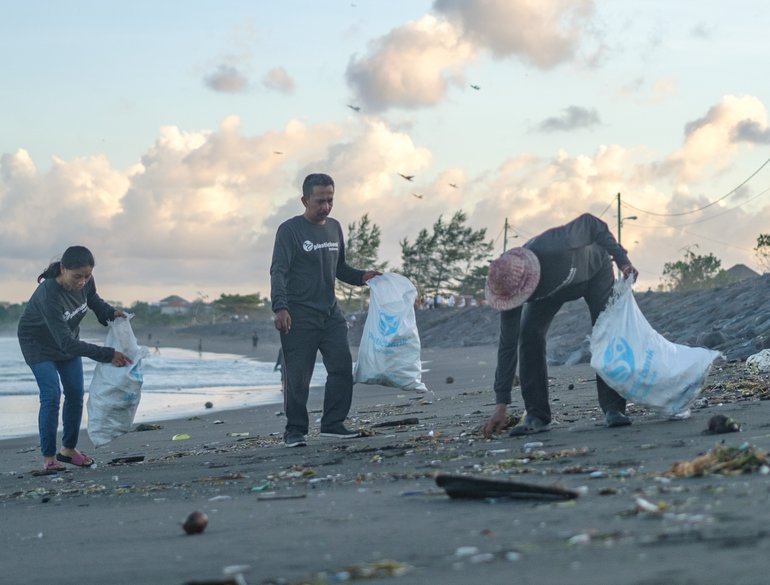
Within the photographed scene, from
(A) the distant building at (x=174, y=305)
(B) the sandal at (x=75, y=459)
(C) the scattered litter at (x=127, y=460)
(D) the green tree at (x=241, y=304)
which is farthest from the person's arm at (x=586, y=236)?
(A) the distant building at (x=174, y=305)

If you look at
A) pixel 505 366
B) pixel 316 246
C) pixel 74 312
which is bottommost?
pixel 505 366

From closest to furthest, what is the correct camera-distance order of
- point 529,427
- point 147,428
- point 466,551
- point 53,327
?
point 466,551 → point 529,427 → point 53,327 → point 147,428

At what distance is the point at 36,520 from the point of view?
468 cm

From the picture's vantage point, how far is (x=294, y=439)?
6.72m

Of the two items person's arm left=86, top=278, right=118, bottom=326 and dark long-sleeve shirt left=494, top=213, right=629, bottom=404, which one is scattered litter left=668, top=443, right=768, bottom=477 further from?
person's arm left=86, top=278, right=118, bottom=326

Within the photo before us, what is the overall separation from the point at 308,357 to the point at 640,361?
2062mm

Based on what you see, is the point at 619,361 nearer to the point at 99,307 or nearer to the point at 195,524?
the point at 195,524

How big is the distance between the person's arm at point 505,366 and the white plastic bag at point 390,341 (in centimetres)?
92

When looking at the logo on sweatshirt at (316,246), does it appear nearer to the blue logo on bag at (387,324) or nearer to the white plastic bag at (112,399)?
the blue logo on bag at (387,324)

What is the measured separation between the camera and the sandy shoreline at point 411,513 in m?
2.70

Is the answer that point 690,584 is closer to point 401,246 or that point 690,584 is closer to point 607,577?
point 607,577

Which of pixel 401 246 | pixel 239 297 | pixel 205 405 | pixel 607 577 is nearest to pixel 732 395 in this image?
pixel 607 577

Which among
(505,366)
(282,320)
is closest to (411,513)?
(505,366)

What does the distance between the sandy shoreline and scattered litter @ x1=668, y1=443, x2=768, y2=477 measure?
8cm
